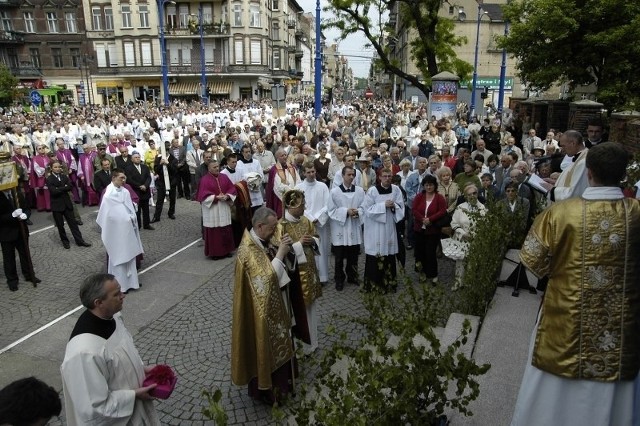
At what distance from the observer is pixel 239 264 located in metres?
4.33

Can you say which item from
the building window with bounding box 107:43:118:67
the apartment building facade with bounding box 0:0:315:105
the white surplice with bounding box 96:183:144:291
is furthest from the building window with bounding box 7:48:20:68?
the white surplice with bounding box 96:183:144:291

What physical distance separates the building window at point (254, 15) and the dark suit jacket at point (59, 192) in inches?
1828

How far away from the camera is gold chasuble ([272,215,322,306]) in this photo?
5375 mm

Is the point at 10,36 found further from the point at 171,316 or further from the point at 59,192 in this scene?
the point at 171,316

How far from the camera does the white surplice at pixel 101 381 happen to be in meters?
2.91

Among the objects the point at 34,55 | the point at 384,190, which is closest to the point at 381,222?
the point at 384,190

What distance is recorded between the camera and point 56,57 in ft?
184

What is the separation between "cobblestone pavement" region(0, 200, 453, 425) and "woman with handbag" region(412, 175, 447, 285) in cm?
51

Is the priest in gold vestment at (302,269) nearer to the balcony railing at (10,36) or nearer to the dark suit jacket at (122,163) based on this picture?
the dark suit jacket at (122,163)

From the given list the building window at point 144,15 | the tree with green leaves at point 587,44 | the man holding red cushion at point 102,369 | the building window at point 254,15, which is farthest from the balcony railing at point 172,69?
the man holding red cushion at point 102,369

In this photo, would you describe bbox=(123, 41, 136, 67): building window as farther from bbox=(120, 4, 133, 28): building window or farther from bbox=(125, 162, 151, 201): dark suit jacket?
bbox=(125, 162, 151, 201): dark suit jacket

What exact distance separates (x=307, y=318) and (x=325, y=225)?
292cm

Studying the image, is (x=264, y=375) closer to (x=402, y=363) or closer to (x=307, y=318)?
(x=307, y=318)

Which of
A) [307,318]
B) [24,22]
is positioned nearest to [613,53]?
[307,318]
